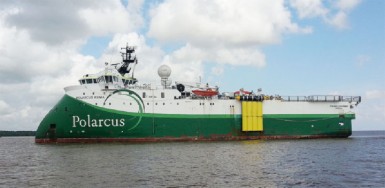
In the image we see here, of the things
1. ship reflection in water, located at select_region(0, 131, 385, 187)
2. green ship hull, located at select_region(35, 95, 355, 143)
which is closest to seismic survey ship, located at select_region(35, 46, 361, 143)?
green ship hull, located at select_region(35, 95, 355, 143)

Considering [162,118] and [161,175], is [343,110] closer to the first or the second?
[162,118]

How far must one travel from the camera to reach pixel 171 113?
47.0m

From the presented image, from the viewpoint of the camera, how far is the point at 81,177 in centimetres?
2145

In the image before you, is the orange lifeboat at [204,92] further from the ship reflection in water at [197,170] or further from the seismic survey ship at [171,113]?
the ship reflection in water at [197,170]

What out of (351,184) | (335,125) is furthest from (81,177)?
(335,125)

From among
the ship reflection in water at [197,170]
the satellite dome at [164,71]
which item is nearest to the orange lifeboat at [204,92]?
the satellite dome at [164,71]

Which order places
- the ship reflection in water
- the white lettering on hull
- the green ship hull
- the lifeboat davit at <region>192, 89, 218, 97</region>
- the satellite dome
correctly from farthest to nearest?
the satellite dome → the lifeboat davit at <region>192, 89, 218, 97</region> → the green ship hull → the white lettering on hull → the ship reflection in water

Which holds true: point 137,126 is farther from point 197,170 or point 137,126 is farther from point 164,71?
point 197,170

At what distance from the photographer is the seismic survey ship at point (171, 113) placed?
4528cm

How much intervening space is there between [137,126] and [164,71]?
8776 mm

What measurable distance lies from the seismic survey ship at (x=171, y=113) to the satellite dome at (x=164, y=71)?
0.13m

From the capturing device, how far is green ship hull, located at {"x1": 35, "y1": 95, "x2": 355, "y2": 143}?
45.1m

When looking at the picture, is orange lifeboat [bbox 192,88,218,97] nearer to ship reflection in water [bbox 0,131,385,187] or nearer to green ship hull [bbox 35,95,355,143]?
green ship hull [bbox 35,95,355,143]

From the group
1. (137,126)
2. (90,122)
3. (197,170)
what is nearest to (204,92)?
(137,126)
